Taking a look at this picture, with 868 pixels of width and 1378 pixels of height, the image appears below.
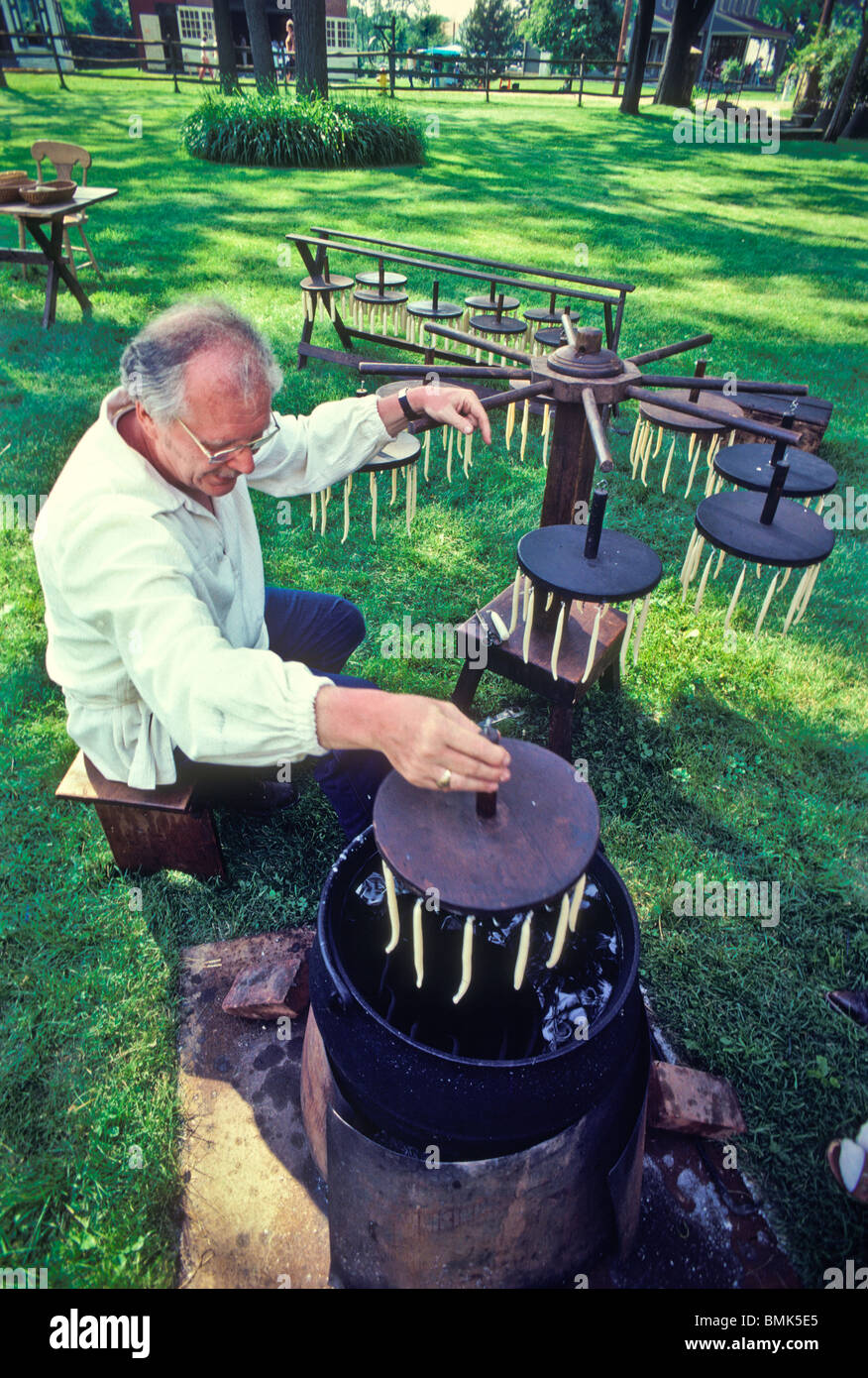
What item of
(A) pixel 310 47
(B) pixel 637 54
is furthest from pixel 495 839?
(B) pixel 637 54

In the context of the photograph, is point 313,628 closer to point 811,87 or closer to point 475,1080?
point 475,1080

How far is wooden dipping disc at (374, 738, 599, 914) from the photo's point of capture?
1.68 metres

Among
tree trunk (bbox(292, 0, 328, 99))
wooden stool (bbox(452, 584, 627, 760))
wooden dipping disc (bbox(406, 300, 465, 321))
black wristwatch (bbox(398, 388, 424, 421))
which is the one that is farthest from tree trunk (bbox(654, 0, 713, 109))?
black wristwatch (bbox(398, 388, 424, 421))

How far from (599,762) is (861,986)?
1503 millimetres

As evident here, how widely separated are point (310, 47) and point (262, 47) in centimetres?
261

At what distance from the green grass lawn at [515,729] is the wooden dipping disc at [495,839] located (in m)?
1.51

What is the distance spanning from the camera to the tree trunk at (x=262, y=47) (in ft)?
55.4

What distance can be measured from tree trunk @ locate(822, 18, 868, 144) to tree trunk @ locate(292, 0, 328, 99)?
15.4 m

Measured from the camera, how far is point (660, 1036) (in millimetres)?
2869

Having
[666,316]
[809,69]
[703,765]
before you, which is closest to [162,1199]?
[703,765]

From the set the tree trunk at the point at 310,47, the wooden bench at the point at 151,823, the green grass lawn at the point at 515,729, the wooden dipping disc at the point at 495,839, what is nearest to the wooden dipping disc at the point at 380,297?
the green grass lawn at the point at 515,729

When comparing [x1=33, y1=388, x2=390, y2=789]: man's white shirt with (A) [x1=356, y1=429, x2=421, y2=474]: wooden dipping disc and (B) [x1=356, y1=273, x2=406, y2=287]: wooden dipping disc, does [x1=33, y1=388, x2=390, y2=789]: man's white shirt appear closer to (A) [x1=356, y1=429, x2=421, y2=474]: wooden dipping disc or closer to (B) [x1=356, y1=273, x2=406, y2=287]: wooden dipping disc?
(A) [x1=356, y1=429, x2=421, y2=474]: wooden dipping disc

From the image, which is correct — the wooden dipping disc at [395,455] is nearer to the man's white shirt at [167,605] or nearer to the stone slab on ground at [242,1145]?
the man's white shirt at [167,605]

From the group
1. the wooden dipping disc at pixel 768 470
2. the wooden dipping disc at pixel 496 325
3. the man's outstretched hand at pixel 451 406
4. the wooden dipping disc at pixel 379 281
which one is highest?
the man's outstretched hand at pixel 451 406
